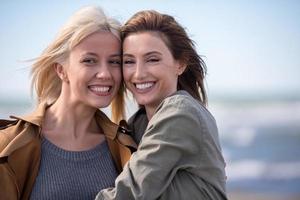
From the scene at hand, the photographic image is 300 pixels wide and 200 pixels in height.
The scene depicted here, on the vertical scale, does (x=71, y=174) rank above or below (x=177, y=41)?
below

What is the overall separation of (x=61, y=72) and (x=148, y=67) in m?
0.57

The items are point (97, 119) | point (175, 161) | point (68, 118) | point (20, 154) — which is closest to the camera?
point (175, 161)

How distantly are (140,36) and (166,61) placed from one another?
0.20 meters

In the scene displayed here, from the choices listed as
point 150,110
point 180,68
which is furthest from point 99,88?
point 180,68

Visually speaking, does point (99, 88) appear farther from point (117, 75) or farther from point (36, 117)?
point (36, 117)

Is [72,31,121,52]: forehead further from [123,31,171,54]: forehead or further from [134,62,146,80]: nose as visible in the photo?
[134,62,146,80]: nose

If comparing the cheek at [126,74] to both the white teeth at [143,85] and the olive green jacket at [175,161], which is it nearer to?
the white teeth at [143,85]

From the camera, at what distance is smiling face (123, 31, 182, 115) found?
2.81 meters

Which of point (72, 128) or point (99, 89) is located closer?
point (99, 89)

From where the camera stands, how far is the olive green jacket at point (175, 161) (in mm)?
2338

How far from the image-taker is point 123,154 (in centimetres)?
292

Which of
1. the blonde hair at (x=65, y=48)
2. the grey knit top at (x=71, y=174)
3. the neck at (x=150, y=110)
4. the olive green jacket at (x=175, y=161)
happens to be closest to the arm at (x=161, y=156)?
the olive green jacket at (x=175, y=161)

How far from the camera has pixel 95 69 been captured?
2.87 m

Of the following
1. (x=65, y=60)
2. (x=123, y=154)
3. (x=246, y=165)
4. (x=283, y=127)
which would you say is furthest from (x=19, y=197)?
(x=283, y=127)
